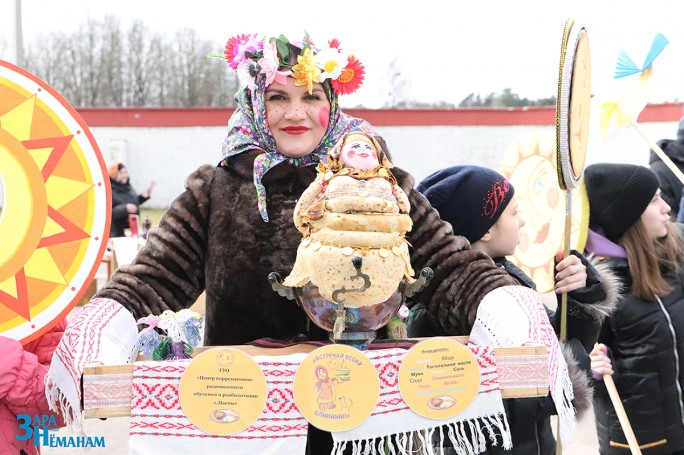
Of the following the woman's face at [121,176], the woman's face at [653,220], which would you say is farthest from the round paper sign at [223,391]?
the woman's face at [121,176]

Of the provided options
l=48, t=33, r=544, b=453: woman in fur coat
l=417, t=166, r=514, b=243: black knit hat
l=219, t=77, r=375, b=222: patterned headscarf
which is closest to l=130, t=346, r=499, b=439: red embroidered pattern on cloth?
l=48, t=33, r=544, b=453: woman in fur coat

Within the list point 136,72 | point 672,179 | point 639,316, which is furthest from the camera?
point 136,72

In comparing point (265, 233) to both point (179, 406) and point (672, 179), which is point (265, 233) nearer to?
point (179, 406)

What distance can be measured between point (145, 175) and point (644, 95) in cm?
1532

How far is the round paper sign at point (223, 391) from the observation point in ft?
4.75

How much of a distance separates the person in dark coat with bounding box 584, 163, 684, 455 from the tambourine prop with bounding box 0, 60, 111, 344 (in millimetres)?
1652

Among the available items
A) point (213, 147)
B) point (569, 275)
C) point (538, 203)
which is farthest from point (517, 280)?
point (213, 147)

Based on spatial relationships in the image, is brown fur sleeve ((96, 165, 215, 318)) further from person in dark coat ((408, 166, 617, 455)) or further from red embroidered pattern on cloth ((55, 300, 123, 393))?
person in dark coat ((408, 166, 617, 455))

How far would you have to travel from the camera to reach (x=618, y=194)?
104 inches

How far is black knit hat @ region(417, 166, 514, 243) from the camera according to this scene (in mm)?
2199

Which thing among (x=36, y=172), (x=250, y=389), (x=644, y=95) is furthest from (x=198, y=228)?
(x=644, y=95)

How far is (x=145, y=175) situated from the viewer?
16.9 metres

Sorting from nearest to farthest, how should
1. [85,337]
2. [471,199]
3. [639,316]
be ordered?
1. [85,337]
2. [471,199]
3. [639,316]

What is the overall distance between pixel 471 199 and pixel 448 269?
0.42m
